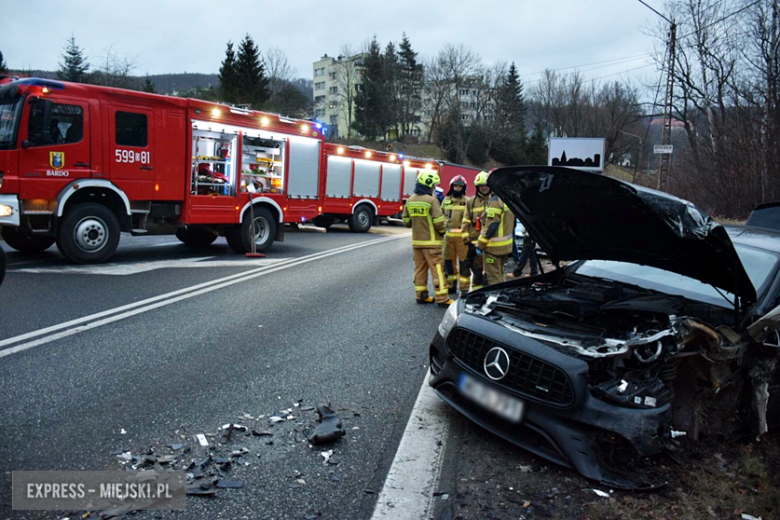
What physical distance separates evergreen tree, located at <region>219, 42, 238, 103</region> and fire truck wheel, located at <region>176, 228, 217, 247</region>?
35857mm

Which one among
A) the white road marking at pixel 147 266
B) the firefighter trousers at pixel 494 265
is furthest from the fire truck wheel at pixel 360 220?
the firefighter trousers at pixel 494 265

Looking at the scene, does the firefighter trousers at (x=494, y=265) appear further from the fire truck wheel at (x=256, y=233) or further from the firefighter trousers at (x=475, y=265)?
the fire truck wheel at (x=256, y=233)

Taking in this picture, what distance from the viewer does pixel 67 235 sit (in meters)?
9.36

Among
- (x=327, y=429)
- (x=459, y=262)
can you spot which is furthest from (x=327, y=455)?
(x=459, y=262)

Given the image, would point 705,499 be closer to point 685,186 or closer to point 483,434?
point 483,434

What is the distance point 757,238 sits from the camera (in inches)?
176

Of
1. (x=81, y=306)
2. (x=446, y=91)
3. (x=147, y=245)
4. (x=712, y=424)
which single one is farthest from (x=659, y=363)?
(x=446, y=91)

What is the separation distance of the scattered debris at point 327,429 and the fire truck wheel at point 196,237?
389 inches

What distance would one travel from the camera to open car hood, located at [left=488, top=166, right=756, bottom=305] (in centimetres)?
322

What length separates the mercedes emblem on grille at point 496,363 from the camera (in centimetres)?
323

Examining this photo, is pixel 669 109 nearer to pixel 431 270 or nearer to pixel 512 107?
pixel 431 270

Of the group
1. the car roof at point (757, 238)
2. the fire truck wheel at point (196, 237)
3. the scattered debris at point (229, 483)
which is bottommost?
the scattered debris at point (229, 483)

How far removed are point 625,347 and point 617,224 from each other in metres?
1.21

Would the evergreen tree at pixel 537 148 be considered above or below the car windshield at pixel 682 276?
above
